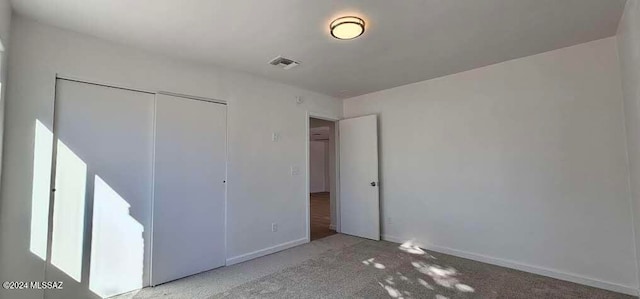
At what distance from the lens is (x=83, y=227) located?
8.25 ft

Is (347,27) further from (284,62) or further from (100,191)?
(100,191)

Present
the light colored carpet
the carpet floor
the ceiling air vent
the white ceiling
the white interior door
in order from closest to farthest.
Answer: the white ceiling → the light colored carpet → the ceiling air vent → the white interior door → the carpet floor

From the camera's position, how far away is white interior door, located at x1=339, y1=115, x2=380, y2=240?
4.50 meters

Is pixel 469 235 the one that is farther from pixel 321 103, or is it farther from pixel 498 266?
pixel 321 103

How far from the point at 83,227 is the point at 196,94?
5.58 ft

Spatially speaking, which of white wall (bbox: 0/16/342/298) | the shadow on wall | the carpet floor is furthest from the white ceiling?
the carpet floor

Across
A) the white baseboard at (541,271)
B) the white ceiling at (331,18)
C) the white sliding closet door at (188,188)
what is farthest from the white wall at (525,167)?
the white sliding closet door at (188,188)

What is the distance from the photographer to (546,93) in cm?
306

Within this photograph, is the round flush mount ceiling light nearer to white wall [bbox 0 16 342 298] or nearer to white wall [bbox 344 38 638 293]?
white wall [bbox 0 16 342 298]

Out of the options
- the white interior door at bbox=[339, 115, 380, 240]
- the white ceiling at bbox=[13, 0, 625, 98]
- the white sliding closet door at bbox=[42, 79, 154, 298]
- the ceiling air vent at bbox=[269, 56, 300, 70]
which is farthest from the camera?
the white interior door at bbox=[339, 115, 380, 240]

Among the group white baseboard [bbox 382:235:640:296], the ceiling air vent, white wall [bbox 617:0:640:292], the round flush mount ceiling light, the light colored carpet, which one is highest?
the ceiling air vent

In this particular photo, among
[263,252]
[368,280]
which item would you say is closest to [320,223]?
[263,252]

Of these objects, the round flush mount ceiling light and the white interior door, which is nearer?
the round flush mount ceiling light

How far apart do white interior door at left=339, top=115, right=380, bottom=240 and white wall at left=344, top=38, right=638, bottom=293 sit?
0.32 meters
